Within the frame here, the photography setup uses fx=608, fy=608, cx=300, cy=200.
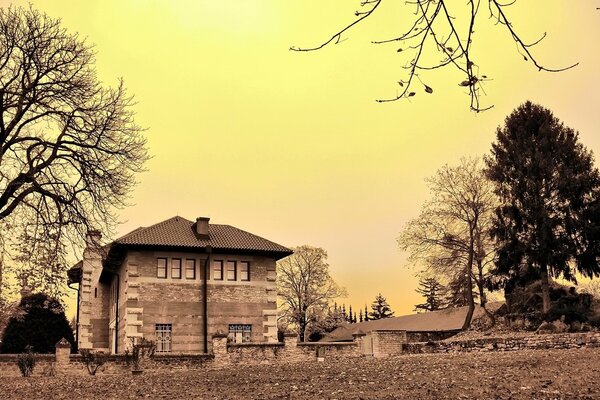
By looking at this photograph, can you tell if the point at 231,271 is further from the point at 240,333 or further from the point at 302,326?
the point at 302,326

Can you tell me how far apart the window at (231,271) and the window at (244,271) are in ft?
1.45

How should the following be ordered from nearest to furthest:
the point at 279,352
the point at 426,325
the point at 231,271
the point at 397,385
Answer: the point at 397,385
the point at 279,352
the point at 231,271
the point at 426,325

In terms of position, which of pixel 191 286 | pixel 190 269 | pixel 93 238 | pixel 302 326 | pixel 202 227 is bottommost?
pixel 302 326

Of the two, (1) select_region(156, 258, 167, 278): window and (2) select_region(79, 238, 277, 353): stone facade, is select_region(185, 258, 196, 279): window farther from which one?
(1) select_region(156, 258, 167, 278): window

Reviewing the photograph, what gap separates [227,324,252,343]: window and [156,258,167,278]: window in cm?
484

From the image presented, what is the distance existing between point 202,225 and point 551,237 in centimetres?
1975

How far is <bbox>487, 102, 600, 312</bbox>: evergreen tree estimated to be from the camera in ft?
104

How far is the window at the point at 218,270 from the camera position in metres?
35.2

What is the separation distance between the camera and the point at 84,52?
20.4 metres

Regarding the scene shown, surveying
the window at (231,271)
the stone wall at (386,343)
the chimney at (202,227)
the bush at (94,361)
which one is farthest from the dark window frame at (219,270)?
the bush at (94,361)

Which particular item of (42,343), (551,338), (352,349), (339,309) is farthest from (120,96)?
(339,309)

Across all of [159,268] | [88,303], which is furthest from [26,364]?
[88,303]

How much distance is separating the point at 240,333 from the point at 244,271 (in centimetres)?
361

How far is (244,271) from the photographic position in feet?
118
